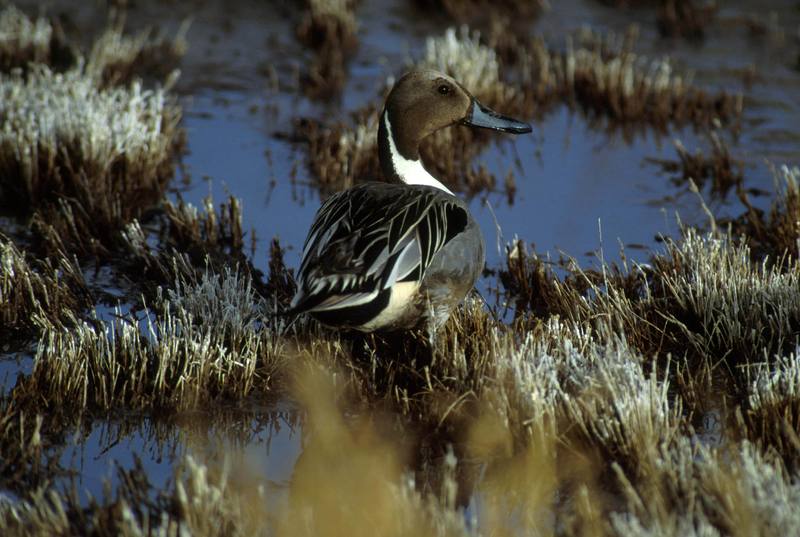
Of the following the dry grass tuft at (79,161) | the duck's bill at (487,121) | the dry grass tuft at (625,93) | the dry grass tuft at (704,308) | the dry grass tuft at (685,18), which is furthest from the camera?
the dry grass tuft at (685,18)

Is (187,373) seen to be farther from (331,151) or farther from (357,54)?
(357,54)

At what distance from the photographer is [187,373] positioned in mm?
3920

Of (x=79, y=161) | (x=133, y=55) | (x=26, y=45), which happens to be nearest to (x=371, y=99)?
(x=133, y=55)

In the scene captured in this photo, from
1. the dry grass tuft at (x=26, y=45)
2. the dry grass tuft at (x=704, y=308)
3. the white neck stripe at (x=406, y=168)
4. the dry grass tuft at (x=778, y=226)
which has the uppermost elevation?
the dry grass tuft at (x=26, y=45)

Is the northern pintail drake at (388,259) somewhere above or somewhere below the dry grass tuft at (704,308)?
above

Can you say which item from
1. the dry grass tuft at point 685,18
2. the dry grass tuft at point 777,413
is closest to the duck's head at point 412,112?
the dry grass tuft at point 777,413

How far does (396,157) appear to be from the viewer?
15.8 ft

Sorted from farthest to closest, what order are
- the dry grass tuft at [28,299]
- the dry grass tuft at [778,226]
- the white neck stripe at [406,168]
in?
the dry grass tuft at [778,226]
the white neck stripe at [406,168]
the dry grass tuft at [28,299]

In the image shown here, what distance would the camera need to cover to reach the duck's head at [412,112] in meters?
4.81

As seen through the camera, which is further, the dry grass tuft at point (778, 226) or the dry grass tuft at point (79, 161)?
the dry grass tuft at point (79, 161)

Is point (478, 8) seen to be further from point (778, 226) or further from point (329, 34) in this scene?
point (778, 226)

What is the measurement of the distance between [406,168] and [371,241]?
0.96m

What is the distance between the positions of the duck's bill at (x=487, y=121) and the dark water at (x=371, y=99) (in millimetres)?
495

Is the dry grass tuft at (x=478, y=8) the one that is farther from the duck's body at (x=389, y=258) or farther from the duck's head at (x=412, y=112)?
the duck's body at (x=389, y=258)
